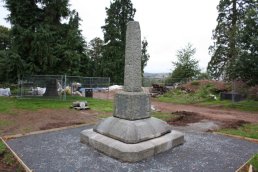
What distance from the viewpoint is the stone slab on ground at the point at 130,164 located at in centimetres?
527

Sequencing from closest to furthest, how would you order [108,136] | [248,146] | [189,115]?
[108,136] → [248,146] → [189,115]

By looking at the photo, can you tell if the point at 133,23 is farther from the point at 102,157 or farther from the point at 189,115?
the point at 189,115

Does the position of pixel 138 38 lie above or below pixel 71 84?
above

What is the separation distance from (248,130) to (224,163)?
4.21 metres

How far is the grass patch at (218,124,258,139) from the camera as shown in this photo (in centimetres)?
828

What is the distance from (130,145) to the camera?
590cm

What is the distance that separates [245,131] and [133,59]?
519 cm

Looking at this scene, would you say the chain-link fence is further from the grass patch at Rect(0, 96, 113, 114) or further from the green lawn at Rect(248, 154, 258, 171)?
the green lawn at Rect(248, 154, 258, 171)

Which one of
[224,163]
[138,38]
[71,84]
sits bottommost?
[224,163]

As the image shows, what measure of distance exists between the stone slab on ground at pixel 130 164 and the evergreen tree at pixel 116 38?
27532 mm

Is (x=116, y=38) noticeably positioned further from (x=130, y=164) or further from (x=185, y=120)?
(x=130, y=164)

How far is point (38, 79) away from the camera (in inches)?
709

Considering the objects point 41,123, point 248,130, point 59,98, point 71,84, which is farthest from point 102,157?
point 71,84

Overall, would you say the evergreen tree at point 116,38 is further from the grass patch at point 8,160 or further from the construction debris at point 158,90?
the grass patch at point 8,160
